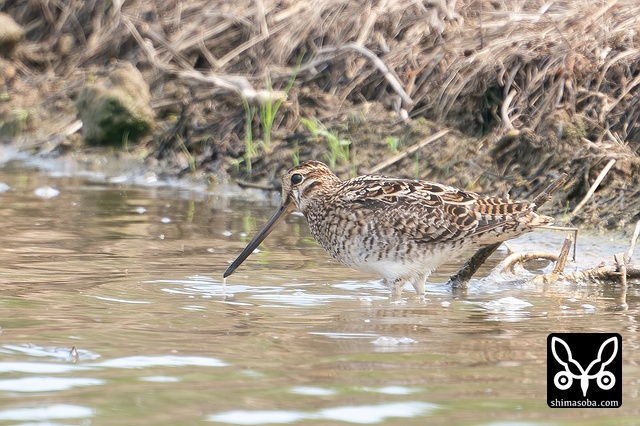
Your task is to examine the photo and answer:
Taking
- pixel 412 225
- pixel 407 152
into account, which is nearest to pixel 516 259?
pixel 412 225

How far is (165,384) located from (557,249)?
147 inches

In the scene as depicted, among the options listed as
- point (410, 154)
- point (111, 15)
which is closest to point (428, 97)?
point (410, 154)

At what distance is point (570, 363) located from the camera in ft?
14.3

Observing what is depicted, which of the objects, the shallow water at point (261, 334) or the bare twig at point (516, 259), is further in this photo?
the bare twig at point (516, 259)

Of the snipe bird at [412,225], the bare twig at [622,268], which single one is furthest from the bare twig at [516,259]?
the bare twig at [622,268]

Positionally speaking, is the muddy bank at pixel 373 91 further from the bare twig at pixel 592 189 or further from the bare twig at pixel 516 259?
the bare twig at pixel 516 259

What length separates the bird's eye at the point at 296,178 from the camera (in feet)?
21.2

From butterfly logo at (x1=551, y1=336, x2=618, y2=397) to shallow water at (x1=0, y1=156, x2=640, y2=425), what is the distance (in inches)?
2.3

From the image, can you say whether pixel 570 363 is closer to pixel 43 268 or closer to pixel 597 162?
pixel 43 268

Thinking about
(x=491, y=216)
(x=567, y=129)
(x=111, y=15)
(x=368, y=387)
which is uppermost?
(x=111, y=15)

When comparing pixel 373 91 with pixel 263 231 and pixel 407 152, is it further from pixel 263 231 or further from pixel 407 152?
pixel 263 231

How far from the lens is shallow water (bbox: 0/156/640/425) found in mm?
3766

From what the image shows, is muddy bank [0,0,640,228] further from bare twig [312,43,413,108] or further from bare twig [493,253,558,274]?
bare twig [493,253,558,274]

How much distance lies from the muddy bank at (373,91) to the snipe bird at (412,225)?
1688 mm
